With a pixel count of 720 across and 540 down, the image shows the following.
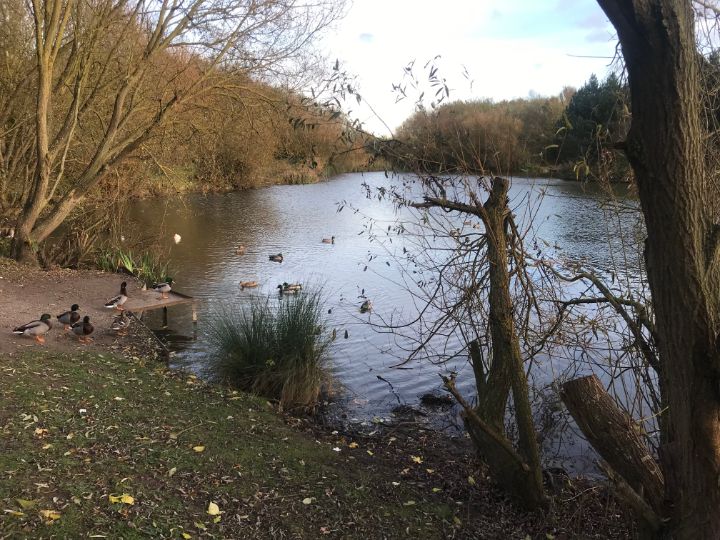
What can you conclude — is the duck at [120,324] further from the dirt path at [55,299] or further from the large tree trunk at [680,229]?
the large tree trunk at [680,229]

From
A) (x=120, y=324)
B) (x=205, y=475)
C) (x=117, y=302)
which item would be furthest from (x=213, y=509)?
(x=117, y=302)

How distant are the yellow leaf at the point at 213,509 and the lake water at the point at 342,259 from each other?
8.57 feet

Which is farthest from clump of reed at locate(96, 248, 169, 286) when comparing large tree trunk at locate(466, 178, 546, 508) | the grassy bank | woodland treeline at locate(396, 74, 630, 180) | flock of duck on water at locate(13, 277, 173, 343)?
large tree trunk at locate(466, 178, 546, 508)

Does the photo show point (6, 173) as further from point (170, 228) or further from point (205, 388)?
point (205, 388)

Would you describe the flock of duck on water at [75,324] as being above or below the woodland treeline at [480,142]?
below

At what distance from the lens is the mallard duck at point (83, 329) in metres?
7.28

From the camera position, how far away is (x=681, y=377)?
2588 millimetres

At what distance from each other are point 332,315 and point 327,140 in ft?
18.9

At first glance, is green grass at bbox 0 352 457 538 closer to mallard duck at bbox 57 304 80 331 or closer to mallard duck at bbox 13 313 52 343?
mallard duck at bbox 13 313 52 343

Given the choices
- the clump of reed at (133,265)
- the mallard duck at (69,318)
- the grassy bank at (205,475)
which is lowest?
the grassy bank at (205,475)

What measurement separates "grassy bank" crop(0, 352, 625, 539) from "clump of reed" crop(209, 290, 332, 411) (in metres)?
0.56

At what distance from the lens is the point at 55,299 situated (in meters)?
9.19

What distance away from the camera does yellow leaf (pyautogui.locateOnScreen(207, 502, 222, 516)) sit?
11.6 ft

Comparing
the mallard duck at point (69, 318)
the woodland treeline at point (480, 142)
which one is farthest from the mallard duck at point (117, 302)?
the woodland treeline at point (480, 142)
